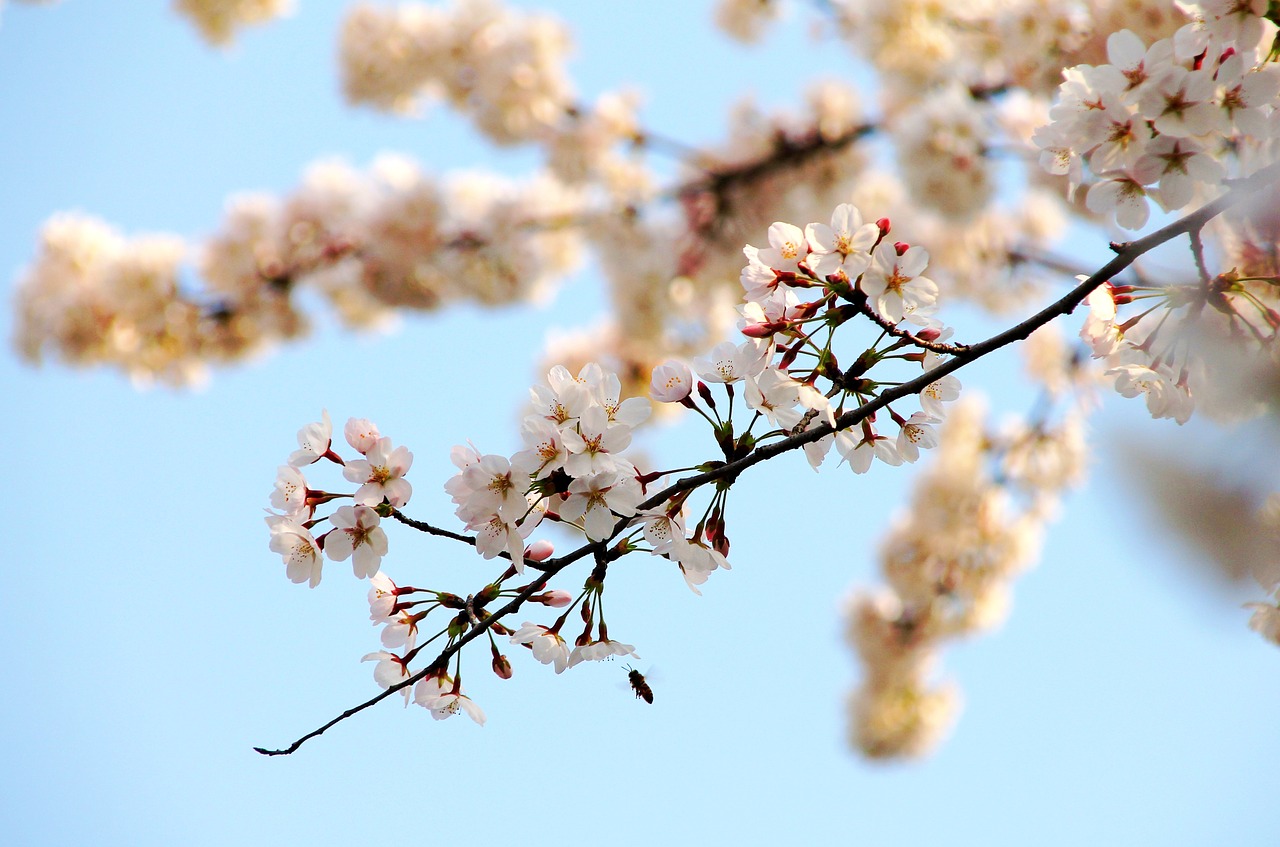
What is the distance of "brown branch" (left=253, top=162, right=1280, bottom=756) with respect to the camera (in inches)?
52.0

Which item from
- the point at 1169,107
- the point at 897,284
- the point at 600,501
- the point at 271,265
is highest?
the point at 271,265

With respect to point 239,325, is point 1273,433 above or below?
below

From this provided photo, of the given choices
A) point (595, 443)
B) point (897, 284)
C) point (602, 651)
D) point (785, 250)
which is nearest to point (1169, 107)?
point (897, 284)

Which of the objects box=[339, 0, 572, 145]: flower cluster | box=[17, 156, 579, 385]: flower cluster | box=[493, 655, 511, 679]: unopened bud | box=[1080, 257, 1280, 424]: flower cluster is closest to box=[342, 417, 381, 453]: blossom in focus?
box=[493, 655, 511, 679]: unopened bud

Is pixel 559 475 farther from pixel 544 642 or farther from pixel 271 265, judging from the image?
pixel 271 265

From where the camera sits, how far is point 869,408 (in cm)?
133

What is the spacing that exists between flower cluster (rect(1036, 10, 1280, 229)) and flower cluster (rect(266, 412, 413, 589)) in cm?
126

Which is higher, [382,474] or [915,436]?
[382,474]

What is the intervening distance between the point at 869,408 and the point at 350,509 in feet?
2.55

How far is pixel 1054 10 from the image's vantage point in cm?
393

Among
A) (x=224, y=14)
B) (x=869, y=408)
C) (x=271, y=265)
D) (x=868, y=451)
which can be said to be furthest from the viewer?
(x=271, y=265)

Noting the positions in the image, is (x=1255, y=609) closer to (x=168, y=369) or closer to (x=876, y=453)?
(x=876, y=453)

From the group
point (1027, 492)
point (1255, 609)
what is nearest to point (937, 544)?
point (1027, 492)

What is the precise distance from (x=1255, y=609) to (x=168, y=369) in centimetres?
599
